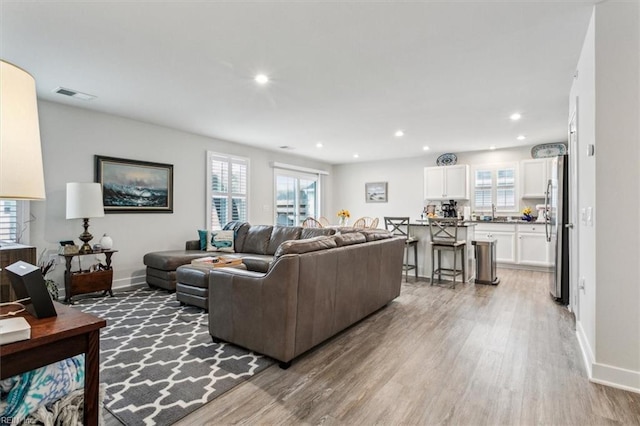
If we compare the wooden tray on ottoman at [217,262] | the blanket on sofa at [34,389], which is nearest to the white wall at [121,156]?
the wooden tray on ottoman at [217,262]

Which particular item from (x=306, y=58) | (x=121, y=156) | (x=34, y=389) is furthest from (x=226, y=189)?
(x=34, y=389)

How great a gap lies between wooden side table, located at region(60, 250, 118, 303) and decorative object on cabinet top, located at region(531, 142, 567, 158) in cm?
787

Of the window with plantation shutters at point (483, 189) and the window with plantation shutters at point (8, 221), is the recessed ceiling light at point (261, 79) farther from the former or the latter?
the window with plantation shutters at point (483, 189)

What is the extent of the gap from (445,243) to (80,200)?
5.04 m

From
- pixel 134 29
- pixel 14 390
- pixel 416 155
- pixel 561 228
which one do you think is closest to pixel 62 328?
pixel 14 390

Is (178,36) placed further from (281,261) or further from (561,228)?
(561,228)

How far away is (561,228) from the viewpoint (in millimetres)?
3955

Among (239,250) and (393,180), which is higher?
(393,180)

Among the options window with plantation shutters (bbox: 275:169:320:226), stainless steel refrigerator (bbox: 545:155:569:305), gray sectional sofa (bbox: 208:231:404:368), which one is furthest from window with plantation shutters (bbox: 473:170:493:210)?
gray sectional sofa (bbox: 208:231:404:368)

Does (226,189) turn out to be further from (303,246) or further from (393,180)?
(393,180)

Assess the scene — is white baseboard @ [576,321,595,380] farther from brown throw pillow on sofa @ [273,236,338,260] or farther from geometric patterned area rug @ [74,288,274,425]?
geometric patterned area rug @ [74,288,274,425]

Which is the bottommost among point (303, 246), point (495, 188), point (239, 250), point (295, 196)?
point (239, 250)

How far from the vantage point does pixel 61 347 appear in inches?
43.9

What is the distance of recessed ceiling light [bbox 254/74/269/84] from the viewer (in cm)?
331
